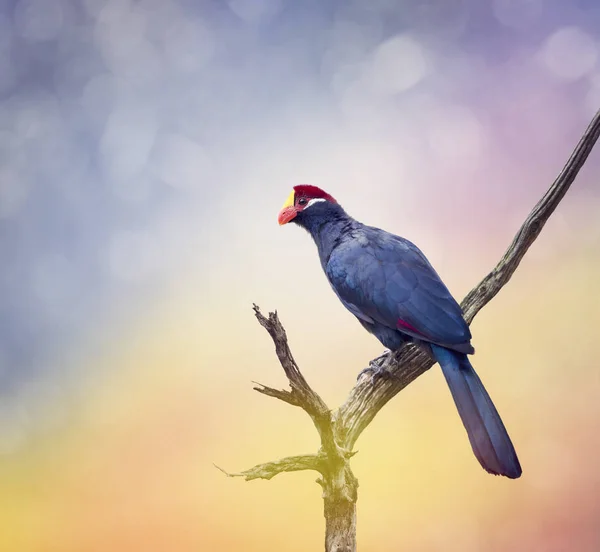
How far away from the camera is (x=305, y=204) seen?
3127 millimetres

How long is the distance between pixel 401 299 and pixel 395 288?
0.06 m

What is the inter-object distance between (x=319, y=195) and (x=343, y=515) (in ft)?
4.88

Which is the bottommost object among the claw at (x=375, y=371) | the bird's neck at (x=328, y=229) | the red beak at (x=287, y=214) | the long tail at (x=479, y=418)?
the long tail at (x=479, y=418)

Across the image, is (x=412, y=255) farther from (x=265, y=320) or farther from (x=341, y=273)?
(x=265, y=320)

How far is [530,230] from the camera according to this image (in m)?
2.94

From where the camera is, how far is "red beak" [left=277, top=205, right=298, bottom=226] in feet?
10.3

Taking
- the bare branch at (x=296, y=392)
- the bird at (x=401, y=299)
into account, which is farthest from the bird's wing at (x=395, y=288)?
the bare branch at (x=296, y=392)

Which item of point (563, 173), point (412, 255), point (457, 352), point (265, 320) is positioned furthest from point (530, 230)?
point (265, 320)

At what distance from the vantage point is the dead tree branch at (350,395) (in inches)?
89.7

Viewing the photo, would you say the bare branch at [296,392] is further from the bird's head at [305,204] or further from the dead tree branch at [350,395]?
the bird's head at [305,204]

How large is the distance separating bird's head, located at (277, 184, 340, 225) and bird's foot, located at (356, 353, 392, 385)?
764 mm

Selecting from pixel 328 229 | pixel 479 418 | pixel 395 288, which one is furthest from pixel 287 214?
pixel 479 418

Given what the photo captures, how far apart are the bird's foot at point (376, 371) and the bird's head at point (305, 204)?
2.51 feet

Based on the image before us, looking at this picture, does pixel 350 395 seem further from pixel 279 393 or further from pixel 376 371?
pixel 279 393
